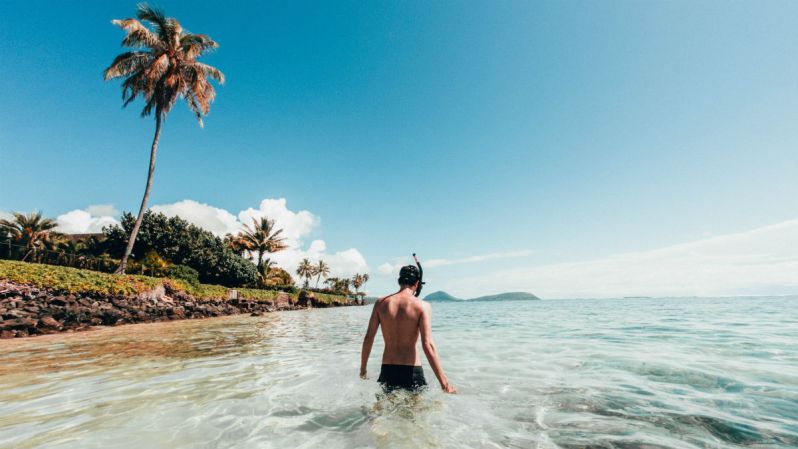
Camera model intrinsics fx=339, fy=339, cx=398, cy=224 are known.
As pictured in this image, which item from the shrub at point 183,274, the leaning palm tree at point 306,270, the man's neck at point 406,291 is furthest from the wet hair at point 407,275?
the leaning palm tree at point 306,270

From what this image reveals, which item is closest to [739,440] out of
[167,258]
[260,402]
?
[260,402]

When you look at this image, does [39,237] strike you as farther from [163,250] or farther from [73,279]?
[73,279]

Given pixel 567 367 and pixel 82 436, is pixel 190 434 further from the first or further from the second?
pixel 567 367

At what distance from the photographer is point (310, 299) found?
167ft

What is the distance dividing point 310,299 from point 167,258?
22.2 m

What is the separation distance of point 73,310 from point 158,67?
1534 cm

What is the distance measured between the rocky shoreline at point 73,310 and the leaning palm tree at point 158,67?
12.2 ft

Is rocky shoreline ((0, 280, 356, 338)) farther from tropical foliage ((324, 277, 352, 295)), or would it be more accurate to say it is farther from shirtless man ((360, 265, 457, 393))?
tropical foliage ((324, 277, 352, 295))

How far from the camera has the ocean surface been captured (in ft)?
10.8

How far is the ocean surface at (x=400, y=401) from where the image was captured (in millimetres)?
3281

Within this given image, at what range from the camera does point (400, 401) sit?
3889mm

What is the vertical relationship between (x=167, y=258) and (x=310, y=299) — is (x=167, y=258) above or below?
above

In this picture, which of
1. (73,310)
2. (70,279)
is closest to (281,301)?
(70,279)

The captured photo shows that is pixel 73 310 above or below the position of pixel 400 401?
above
